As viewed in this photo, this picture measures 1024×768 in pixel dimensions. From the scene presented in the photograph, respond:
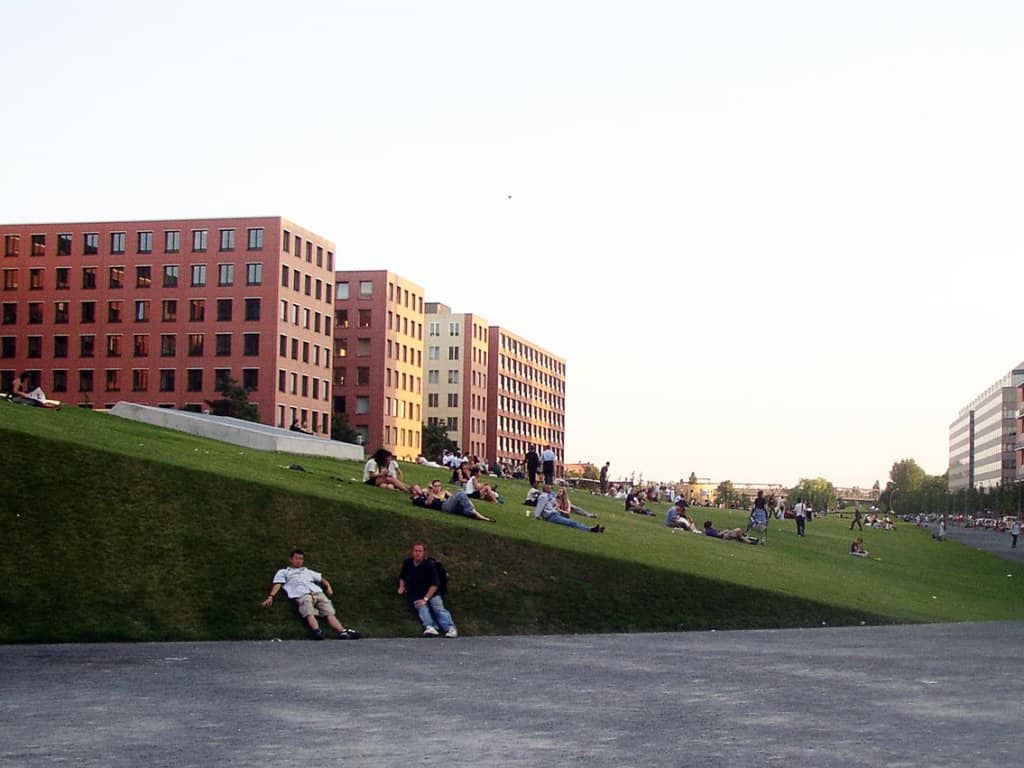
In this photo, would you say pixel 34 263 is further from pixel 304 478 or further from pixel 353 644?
pixel 353 644

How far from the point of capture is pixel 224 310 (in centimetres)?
11175

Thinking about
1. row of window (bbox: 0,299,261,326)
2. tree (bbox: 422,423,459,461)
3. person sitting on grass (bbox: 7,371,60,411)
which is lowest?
person sitting on grass (bbox: 7,371,60,411)

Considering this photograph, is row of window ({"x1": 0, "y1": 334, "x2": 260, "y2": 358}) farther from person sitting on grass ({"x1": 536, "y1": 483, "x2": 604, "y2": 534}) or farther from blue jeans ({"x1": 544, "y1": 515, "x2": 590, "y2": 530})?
blue jeans ({"x1": 544, "y1": 515, "x2": 590, "y2": 530})

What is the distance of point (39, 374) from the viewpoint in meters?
113

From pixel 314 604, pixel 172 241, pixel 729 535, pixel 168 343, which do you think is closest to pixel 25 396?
pixel 314 604

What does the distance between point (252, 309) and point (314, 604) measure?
307 ft

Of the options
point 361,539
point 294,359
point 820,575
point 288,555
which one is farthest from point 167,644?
point 294,359

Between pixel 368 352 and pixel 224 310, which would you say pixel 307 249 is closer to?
pixel 224 310

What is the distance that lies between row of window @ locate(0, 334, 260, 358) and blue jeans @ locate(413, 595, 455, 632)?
302 ft

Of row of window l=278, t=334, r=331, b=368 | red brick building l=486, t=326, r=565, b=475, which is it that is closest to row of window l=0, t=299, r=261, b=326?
row of window l=278, t=334, r=331, b=368

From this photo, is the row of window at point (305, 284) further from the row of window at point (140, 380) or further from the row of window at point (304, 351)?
the row of window at point (140, 380)

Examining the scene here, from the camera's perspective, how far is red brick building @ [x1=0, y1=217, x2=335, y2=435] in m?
111

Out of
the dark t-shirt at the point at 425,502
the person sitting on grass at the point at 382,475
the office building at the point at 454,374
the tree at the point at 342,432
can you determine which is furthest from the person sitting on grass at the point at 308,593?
the office building at the point at 454,374

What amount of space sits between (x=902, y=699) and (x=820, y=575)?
68.1 feet
